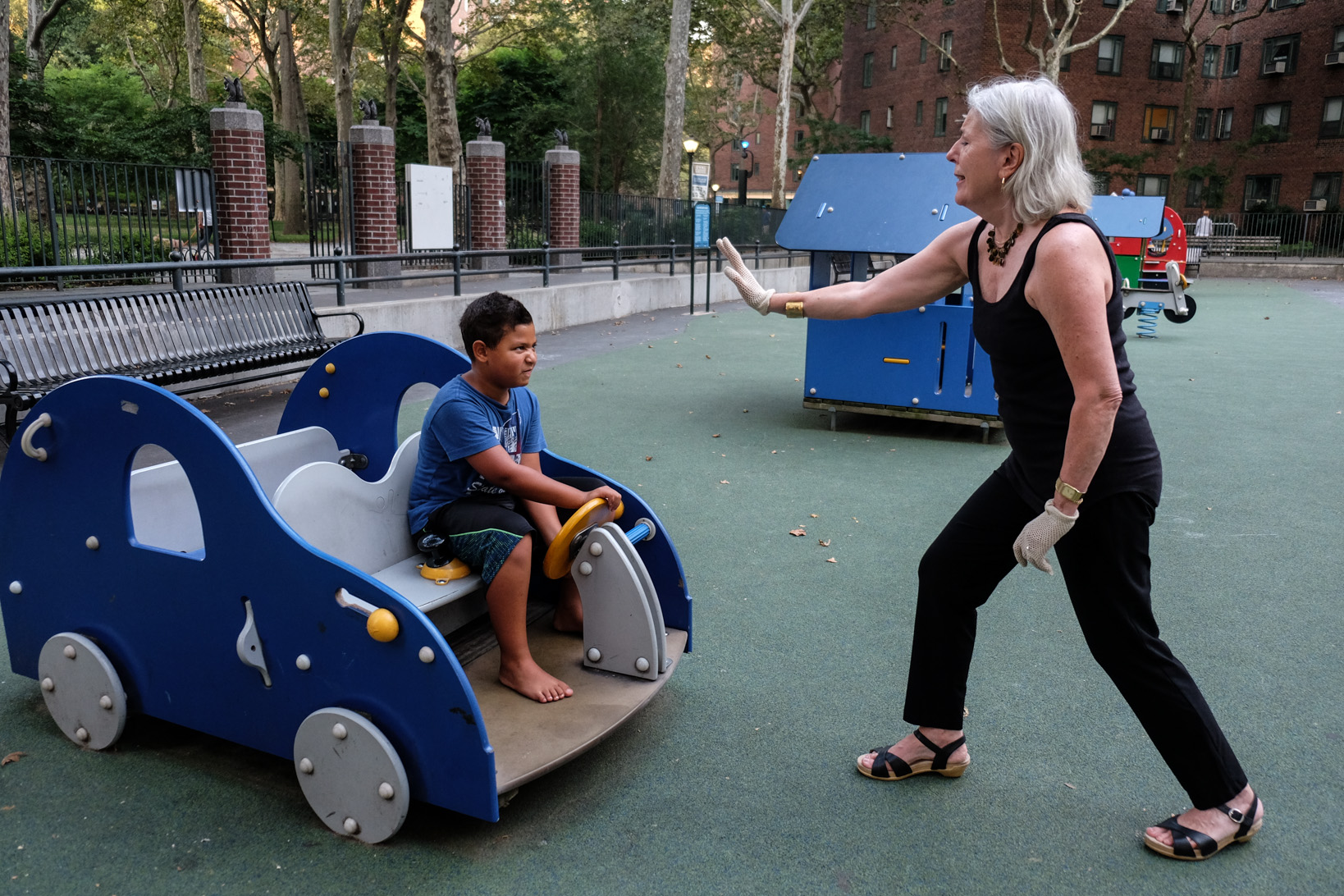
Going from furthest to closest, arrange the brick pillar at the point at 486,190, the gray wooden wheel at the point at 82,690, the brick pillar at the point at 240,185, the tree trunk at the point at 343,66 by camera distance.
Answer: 1. the tree trunk at the point at 343,66
2. the brick pillar at the point at 486,190
3. the brick pillar at the point at 240,185
4. the gray wooden wheel at the point at 82,690

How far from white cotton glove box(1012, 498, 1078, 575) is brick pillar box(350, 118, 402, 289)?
13.2 m

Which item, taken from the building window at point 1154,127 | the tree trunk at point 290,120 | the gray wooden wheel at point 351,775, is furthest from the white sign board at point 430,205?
the building window at point 1154,127

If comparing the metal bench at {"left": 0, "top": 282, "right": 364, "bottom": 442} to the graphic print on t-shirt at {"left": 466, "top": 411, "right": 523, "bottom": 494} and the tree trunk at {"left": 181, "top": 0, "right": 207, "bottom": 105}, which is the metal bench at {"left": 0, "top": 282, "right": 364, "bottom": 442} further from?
the tree trunk at {"left": 181, "top": 0, "right": 207, "bottom": 105}

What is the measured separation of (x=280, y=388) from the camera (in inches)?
377

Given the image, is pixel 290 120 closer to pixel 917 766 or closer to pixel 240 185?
pixel 240 185

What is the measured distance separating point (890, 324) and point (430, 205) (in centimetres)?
915

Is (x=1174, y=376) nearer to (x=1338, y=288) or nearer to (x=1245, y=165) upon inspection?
(x=1338, y=288)

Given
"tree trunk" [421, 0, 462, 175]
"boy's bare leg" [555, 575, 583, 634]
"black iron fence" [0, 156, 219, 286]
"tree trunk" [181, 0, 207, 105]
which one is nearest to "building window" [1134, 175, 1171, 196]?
"tree trunk" [421, 0, 462, 175]

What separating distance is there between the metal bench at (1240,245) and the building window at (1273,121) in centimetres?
821

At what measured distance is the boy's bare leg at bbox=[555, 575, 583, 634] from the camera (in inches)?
139

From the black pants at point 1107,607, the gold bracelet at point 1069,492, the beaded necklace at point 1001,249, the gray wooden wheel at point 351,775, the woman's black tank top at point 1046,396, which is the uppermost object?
the beaded necklace at point 1001,249

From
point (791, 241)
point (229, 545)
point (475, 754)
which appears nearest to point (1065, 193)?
point (475, 754)

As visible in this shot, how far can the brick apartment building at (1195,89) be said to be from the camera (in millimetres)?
40469

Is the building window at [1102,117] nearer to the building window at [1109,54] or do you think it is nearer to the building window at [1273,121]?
the building window at [1109,54]
